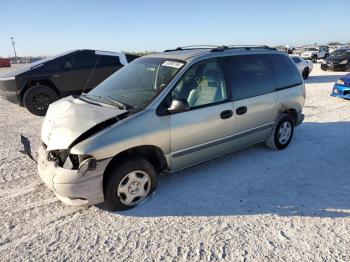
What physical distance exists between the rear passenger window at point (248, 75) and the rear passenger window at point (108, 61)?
5.44 metres

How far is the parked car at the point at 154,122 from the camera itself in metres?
3.33

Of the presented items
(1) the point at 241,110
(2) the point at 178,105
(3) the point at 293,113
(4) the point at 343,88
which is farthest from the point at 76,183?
(4) the point at 343,88

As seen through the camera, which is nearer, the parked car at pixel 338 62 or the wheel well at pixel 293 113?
the wheel well at pixel 293 113

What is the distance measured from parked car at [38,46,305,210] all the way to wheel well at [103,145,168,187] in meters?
0.01

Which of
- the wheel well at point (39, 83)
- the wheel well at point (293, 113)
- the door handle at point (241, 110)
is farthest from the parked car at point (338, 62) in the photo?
the door handle at point (241, 110)

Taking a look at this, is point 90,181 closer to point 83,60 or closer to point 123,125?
point 123,125

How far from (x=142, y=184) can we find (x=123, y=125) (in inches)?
30.2

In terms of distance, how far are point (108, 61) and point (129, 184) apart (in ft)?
21.3

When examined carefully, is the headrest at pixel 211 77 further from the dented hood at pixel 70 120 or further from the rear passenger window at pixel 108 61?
the rear passenger window at pixel 108 61

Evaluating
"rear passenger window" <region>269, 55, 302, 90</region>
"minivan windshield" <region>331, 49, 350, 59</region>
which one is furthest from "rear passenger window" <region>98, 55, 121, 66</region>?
"minivan windshield" <region>331, 49, 350, 59</region>

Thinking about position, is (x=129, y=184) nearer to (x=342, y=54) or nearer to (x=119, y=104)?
(x=119, y=104)

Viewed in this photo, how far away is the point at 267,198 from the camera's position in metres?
3.88

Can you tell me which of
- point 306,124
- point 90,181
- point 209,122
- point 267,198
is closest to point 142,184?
point 90,181

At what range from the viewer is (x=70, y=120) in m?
3.60
